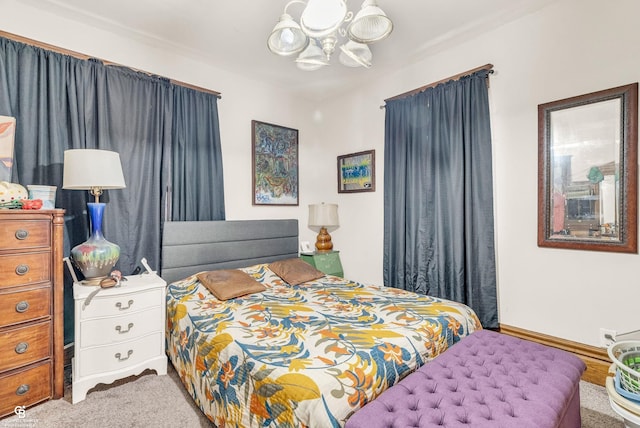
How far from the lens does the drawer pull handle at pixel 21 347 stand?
1.81m

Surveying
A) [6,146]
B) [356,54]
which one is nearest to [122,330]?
[6,146]

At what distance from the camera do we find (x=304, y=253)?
373cm

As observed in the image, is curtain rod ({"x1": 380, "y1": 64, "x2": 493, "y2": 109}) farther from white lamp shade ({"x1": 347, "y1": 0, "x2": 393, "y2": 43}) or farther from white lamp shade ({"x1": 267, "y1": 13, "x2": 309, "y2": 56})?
white lamp shade ({"x1": 267, "y1": 13, "x2": 309, "y2": 56})

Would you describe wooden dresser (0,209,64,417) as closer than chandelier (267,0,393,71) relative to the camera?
No

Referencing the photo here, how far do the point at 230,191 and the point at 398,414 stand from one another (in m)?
2.74

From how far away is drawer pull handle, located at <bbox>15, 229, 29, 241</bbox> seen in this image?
1.84 meters

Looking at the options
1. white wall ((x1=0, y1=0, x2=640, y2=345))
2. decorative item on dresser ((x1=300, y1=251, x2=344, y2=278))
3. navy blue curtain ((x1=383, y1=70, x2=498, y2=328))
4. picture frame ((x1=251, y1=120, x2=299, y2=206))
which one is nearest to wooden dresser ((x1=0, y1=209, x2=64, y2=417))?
white wall ((x1=0, y1=0, x2=640, y2=345))

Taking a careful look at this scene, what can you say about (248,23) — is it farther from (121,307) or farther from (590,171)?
(590,171)

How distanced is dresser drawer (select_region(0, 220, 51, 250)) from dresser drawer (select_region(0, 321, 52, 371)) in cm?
50

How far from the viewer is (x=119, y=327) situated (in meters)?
2.07

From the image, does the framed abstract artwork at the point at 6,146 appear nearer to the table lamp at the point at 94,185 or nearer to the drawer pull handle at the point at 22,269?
the table lamp at the point at 94,185

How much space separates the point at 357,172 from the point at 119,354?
115 inches

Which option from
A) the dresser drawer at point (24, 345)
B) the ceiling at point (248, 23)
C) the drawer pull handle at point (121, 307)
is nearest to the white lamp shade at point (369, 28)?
the ceiling at point (248, 23)

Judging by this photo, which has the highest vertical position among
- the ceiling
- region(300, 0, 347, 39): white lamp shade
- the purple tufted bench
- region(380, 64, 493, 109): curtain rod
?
the ceiling
